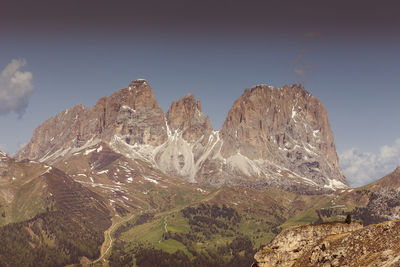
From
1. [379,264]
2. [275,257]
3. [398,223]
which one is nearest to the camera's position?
[379,264]

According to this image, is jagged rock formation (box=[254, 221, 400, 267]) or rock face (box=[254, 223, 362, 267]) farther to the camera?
rock face (box=[254, 223, 362, 267])

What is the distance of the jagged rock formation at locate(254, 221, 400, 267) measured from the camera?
2298 inches

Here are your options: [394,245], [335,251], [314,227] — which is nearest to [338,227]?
[314,227]

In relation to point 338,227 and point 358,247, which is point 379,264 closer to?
point 358,247

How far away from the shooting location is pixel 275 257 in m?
77.0

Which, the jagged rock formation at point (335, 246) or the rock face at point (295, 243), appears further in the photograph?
the rock face at point (295, 243)

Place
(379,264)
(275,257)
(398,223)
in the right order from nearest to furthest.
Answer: (379,264) → (398,223) → (275,257)

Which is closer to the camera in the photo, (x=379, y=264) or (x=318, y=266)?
(x=379, y=264)

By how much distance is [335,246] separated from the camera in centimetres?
6719

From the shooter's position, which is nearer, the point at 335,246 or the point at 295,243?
the point at 335,246

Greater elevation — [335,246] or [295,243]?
[295,243]

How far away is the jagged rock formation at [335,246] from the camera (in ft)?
191

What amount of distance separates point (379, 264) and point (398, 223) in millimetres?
11632

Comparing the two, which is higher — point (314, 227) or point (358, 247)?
point (314, 227)
